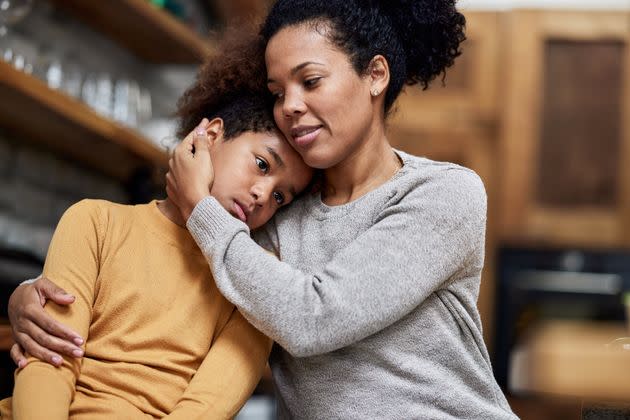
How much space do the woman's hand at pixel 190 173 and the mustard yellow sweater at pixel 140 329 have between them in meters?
0.09

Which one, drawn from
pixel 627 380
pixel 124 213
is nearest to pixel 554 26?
pixel 124 213

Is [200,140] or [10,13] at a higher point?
[10,13]

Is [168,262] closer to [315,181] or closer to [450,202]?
[315,181]

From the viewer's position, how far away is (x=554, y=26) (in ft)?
12.7

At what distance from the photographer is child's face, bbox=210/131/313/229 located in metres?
1.48

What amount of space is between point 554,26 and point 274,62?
105 inches

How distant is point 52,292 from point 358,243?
18.5 inches

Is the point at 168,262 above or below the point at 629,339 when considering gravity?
above

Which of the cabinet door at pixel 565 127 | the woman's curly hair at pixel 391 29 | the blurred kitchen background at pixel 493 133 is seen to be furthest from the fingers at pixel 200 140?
the cabinet door at pixel 565 127

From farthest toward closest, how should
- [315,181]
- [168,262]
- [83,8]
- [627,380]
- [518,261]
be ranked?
1. [518,261]
2. [83,8]
3. [315,181]
4. [168,262]
5. [627,380]

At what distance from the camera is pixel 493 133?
3957mm

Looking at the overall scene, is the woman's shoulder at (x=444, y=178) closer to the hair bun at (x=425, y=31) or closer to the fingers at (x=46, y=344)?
the hair bun at (x=425, y=31)

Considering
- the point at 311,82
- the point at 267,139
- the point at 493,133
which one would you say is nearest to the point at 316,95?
the point at 311,82

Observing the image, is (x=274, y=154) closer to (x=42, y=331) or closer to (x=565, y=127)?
(x=42, y=331)
